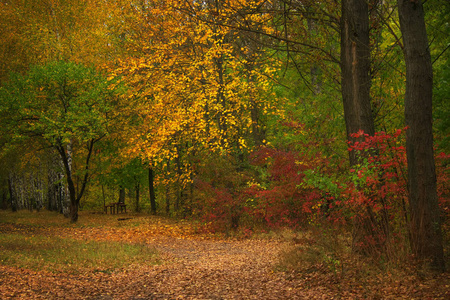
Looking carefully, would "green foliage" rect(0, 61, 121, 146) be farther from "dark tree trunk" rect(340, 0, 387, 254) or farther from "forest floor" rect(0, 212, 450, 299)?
"dark tree trunk" rect(340, 0, 387, 254)

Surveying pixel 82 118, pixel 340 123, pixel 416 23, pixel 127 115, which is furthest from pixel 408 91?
pixel 127 115

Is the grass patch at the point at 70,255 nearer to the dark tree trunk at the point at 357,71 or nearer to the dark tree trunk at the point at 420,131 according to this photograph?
the dark tree trunk at the point at 357,71

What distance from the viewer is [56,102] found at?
667 inches

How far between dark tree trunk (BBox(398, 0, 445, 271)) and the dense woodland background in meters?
0.02

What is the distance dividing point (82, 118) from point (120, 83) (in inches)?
111

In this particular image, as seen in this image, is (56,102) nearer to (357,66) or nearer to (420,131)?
(357,66)

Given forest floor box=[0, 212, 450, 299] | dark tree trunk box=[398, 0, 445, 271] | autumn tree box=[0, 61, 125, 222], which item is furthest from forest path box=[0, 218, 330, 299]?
autumn tree box=[0, 61, 125, 222]

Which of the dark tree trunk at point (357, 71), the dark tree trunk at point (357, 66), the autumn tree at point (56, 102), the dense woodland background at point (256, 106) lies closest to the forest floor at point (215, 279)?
the dense woodland background at point (256, 106)

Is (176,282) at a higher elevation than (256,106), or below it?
below

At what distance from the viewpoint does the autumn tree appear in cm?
1588

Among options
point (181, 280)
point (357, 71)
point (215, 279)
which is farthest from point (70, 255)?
point (357, 71)

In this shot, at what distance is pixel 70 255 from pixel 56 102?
9.06 meters

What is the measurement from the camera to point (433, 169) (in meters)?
6.04

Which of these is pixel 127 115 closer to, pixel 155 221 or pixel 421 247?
pixel 155 221
